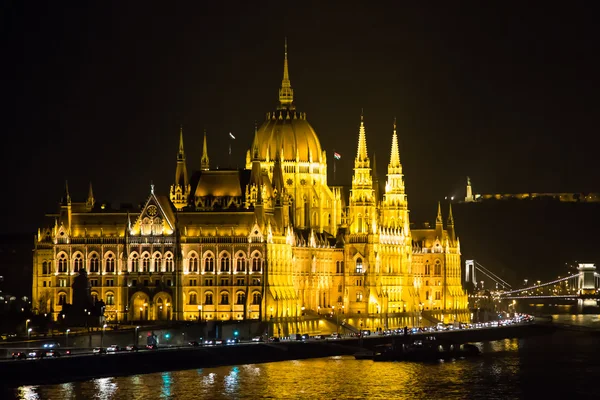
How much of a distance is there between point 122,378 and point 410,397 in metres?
25.2

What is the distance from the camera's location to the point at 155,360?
172m

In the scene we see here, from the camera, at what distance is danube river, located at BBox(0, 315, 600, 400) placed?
156 meters

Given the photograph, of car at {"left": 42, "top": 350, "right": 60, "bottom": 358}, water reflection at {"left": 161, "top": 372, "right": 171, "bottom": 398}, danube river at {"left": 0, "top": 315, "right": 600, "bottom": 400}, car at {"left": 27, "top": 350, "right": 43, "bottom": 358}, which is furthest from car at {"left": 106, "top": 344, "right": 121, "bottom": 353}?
car at {"left": 27, "top": 350, "right": 43, "bottom": 358}

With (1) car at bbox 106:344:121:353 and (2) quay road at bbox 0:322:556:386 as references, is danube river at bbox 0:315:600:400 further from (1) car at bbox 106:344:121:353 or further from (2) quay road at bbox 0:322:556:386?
(1) car at bbox 106:344:121:353

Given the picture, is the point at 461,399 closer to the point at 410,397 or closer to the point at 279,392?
the point at 410,397

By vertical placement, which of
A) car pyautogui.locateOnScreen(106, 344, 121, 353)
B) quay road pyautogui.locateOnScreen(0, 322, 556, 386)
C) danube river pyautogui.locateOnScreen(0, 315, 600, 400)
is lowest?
danube river pyautogui.locateOnScreen(0, 315, 600, 400)

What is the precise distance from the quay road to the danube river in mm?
1100

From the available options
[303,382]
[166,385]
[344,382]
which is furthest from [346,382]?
[166,385]

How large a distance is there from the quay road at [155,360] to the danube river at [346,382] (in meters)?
1.10

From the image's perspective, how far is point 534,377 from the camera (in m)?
177

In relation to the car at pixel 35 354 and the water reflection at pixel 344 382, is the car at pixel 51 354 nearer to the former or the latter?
the car at pixel 35 354

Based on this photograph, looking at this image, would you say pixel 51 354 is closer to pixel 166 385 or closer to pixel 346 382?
pixel 166 385

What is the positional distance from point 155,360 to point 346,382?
A: 17.4 metres

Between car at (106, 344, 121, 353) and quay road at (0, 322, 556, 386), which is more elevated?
car at (106, 344, 121, 353)
